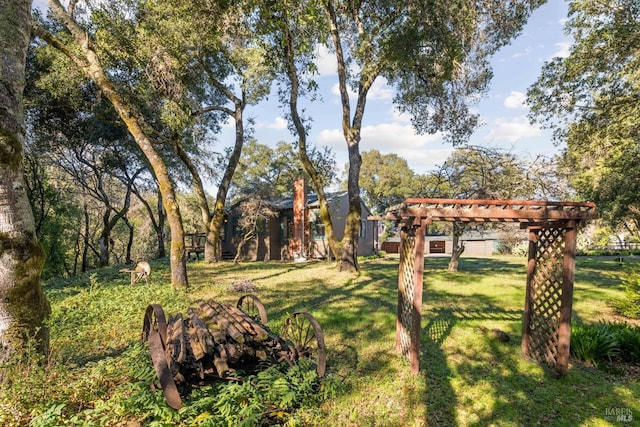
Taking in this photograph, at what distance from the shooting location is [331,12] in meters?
10.8

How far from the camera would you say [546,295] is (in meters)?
5.13

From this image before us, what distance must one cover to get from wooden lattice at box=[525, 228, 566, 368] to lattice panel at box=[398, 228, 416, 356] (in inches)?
87.7

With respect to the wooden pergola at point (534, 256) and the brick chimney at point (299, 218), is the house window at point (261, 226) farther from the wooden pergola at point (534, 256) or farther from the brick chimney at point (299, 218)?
the wooden pergola at point (534, 256)

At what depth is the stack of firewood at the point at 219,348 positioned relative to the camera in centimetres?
352

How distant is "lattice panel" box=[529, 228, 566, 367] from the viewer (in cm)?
487

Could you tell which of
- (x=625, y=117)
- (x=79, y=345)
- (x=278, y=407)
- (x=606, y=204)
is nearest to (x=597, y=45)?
(x=625, y=117)

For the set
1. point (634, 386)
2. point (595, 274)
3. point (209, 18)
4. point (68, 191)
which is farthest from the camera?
point (68, 191)

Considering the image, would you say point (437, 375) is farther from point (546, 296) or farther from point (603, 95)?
point (603, 95)

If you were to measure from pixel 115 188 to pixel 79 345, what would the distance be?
77.5 ft

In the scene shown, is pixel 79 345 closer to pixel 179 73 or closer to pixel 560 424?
pixel 560 424

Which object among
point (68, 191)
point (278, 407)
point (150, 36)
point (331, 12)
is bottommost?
point (278, 407)

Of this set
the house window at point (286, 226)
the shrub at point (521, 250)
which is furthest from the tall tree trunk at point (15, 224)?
the shrub at point (521, 250)
